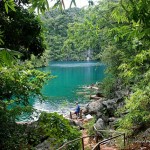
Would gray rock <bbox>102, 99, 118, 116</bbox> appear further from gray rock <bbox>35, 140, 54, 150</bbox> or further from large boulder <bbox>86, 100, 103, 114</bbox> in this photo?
gray rock <bbox>35, 140, 54, 150</bbox>

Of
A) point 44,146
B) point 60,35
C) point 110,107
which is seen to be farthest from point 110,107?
point 60,35

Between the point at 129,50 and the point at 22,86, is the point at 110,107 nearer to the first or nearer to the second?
the point at 129,50

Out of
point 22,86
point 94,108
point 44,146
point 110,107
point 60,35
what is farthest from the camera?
point 60,35

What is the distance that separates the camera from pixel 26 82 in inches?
393

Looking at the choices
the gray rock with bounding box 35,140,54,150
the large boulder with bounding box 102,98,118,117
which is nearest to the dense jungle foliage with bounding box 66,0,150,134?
the large boulder with bounding box 102,98,118,117

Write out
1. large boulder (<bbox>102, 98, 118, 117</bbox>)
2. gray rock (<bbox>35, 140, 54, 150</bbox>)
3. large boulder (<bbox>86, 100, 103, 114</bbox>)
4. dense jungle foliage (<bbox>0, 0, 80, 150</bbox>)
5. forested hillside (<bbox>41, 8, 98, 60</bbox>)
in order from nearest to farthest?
gray rock (<bbox>35, 140, 54, 150</bbox>)
dense jungle foliage (<bbox>0, 0, 80, 150</bbox>)
large boulder (<bbox>102, 98, 118, 117</bbox>)
large boulder (<bbox>86, 100, 103, 114</bbox>)
forested hillside (<bbox>41, 8, 98, 60</bbox>)

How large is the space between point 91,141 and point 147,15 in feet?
37.8

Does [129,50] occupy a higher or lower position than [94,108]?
higher

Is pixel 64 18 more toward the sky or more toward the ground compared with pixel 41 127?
more toward the sky

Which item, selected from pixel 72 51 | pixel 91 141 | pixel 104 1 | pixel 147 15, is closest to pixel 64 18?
pixel 72 51

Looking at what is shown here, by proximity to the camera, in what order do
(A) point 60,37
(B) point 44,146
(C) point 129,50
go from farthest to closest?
1. (A) point 60,37
2. (C) point 129,50
3. (B) point 44,146

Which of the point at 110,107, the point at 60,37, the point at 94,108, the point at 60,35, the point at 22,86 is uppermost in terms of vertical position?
the point at 60,35

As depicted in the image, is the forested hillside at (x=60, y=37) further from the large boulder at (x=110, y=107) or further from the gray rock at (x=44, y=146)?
the gray rock at (x=44, y=146)

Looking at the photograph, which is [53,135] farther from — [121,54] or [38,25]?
[121,54]
